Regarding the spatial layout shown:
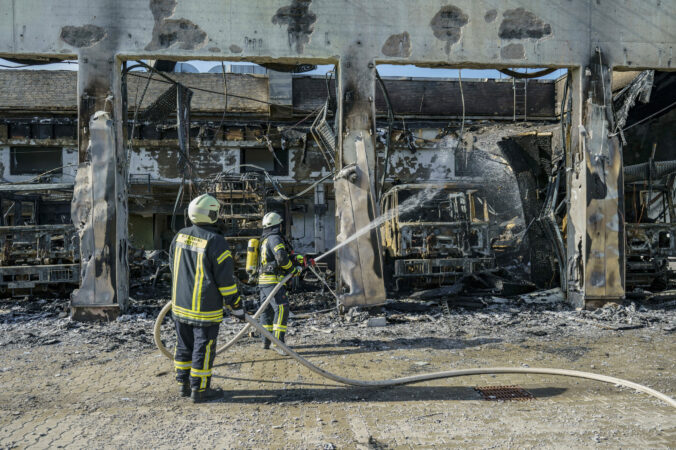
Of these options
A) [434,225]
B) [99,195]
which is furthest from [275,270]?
[434,225]

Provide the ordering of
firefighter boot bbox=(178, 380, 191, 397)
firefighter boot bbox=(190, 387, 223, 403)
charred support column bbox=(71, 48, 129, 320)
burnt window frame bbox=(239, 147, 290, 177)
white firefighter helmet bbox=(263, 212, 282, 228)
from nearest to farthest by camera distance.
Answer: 1. firefighter boot bbox=(190, 387, 223, 403)
2. firefighter boot bbox=(178, 380, 191, 397)
3. white firefighter helmet bbox=(263, 212, 282, 228)
4. charred support column bbox=(71, 48, 129, 320)
5. burnt window frame bbox=(239, 147, 290, 177)

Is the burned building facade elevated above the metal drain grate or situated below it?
above

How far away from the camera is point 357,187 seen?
Answer: 7.55 metres

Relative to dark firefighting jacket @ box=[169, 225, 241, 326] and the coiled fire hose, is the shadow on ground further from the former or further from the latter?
dark firefighting jacket @ box=[169, 225, 241, 326]

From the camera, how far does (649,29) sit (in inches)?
320

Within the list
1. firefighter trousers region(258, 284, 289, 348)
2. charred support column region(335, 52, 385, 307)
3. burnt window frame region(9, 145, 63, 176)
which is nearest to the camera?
firefighter trousers region(258, 284, 289, 348)

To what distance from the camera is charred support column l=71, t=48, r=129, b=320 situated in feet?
23.7

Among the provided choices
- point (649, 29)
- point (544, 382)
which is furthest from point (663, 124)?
point (544, 382)

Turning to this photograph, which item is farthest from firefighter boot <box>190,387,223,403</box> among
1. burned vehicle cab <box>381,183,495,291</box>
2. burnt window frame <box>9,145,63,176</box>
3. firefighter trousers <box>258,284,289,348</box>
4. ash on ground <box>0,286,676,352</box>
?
burnt window frame <box>9,145,63,176</box>

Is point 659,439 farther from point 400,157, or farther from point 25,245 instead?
point 400,157

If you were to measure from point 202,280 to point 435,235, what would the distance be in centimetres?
602

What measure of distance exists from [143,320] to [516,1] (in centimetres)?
805

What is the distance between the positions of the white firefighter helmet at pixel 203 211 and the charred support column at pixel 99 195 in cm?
396

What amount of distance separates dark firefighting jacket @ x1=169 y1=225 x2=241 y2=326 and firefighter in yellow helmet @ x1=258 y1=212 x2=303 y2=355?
1590mm
